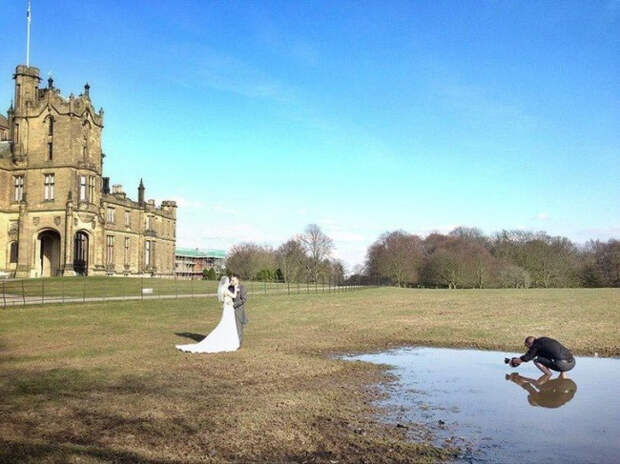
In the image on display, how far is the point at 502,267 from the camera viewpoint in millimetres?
81375

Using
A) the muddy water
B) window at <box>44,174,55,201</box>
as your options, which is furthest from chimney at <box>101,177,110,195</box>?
the muddy water

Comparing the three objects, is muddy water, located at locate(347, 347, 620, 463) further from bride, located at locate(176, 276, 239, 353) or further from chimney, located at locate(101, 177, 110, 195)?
chimney, located at locate(101, 177, 110, 195)

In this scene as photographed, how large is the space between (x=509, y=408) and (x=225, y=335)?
8578 mm

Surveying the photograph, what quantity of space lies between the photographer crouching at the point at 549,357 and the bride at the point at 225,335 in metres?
7.71

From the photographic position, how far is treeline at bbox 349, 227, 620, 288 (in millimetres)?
Answer: 77438

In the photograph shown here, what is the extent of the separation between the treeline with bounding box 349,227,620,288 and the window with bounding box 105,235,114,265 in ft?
107

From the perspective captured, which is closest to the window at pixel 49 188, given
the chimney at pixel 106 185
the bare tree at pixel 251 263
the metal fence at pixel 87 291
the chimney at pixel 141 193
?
the metal fence at pixel 87 291

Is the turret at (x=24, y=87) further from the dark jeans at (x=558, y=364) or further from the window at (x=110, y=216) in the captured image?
the dark jeans at (x=558, y=364)

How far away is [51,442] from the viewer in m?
7.05

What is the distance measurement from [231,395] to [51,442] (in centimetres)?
364

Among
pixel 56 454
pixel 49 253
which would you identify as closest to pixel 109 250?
pixel 49 253

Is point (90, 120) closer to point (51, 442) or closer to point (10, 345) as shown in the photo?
point (10, 345)

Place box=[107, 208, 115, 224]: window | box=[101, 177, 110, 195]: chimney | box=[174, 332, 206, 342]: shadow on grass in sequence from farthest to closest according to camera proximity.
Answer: box=[101, 177, 110, 195]: chimney → box=[107, 208, 115, 224]: window → box=[174, 332, 206, 342]: shadow on grass

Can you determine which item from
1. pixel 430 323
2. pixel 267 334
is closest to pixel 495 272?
pixel 430 323
